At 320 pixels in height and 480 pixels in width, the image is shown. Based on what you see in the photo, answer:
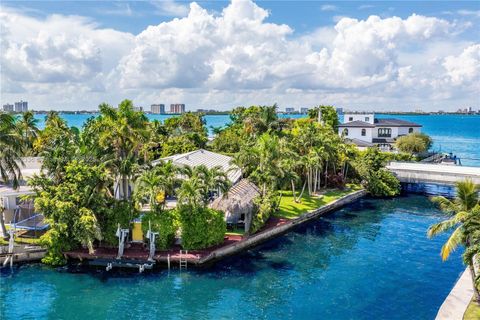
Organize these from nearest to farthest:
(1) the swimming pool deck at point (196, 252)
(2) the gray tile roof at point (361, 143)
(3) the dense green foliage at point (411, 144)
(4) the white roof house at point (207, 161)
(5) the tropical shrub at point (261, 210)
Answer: (1) the swimming pool deck at point (196, 252) < (5) the tropical shrub at point (261, 210) < (4) the white roof house at point (207, 161) < (3) the dense green foliage at point (411, 144) < (2) the gray tile roof at point (361, 143)

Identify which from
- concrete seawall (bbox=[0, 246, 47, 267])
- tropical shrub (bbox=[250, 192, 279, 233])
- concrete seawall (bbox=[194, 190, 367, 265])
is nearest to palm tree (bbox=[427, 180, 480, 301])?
concrete seawall (bbox=[194, 190, 367, 265])

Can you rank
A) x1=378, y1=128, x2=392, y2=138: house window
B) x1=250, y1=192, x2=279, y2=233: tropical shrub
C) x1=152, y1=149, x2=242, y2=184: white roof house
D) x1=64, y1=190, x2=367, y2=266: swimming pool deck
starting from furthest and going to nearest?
x1=378, y1=128, x2=392, y2=138: house window
x1=152, y1=149, x2=242, y2=184: white roof house
x1=250, y1=192, x2=279, y2=233: tropical shrub
x1=64, y1=190, x2=367, y2=266: swimming pool deck

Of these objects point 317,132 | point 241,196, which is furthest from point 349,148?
point 241,196

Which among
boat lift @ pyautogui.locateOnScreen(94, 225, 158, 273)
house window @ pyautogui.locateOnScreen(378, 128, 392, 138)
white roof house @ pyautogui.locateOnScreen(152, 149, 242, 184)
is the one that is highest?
house window @ pyautogui.locateOnScreen(378, 128, 392, 138)

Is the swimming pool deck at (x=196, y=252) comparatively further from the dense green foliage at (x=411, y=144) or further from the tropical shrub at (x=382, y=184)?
the dense green foliage at (x=411, y=144)

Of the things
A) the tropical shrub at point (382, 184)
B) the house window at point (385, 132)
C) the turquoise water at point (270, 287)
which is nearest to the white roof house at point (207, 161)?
the turquoise water at point (270, 287)

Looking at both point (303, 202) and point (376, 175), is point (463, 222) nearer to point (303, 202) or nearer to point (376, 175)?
point (303, 202)

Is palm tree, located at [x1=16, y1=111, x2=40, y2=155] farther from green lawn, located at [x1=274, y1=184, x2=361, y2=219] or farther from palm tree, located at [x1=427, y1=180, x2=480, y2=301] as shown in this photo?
palm tree, located at [x1=427, y1=180, x2=480, y2=301]
